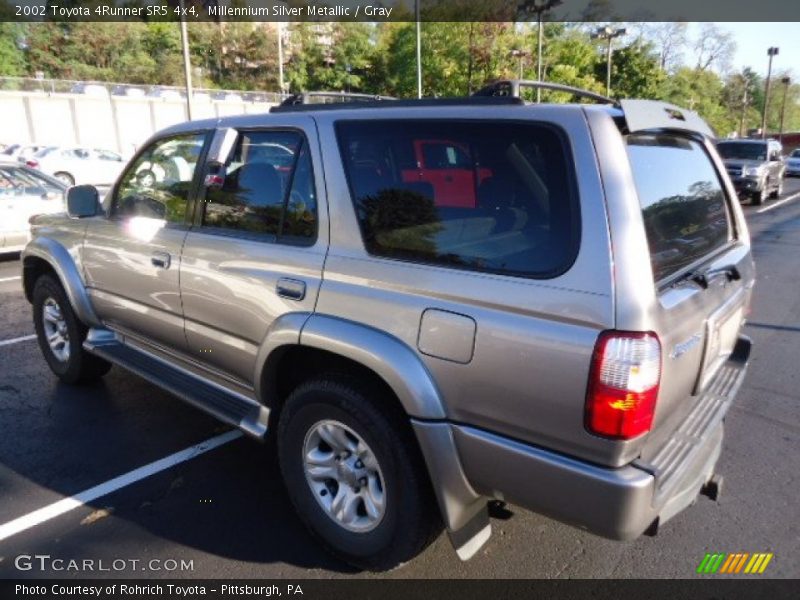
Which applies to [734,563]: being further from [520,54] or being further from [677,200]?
[520,54]

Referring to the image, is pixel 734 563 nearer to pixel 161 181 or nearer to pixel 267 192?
pixel 267 192

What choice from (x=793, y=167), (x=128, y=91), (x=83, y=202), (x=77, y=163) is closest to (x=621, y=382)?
(x=83, y=202)

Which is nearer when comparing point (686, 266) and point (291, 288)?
point (686, 266)

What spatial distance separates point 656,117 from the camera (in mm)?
2293

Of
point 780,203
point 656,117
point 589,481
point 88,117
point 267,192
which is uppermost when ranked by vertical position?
point 88,117

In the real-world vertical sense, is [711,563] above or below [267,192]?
below

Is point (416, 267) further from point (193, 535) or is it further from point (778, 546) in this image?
point (778, 546)

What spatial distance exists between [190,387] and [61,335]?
182 centimetres

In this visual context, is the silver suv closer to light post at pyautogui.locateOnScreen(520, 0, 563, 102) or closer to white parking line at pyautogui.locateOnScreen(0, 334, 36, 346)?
white parking line at pyautogui.locateOnScreen(0, 334, 36, 346)

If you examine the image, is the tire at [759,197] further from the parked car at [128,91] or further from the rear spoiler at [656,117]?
the parked car at [128,91]

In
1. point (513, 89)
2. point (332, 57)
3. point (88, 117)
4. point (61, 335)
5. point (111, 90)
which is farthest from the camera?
point (332, 57)

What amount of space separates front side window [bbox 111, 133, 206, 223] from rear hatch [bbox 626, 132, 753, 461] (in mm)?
2296

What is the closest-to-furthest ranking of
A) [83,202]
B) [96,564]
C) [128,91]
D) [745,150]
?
[96,564] < [83,202] < [745,150] < [128,91]

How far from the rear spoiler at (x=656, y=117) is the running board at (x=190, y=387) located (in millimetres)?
1967
